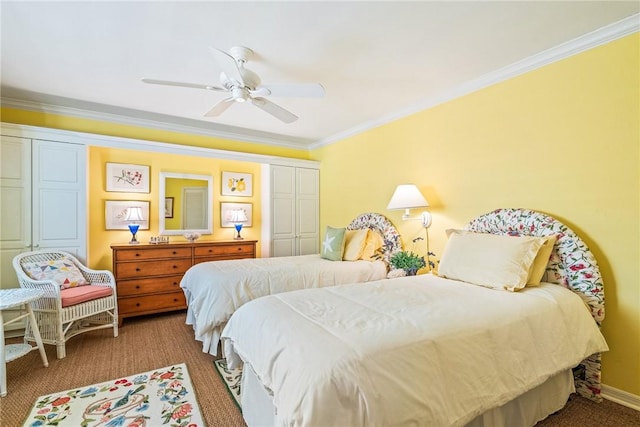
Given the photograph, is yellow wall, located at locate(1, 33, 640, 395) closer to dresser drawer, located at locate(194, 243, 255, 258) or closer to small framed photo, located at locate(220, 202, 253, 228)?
dresser drawer, located at locate(194, 243, 255, 258)

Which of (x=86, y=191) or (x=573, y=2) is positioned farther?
(x=86, y=191)

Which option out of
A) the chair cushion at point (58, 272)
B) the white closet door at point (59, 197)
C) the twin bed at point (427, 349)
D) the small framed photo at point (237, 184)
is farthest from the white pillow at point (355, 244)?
the white closet door at point (59, 197)

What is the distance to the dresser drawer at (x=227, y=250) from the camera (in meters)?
3.90

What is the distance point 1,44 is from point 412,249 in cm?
391

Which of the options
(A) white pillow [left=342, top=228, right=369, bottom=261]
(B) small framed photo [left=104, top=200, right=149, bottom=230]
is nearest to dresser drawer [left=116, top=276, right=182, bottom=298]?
(B) small framed photo [left=104, top=200, right=149, bottom=230]

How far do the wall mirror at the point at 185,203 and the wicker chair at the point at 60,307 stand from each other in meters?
1.03

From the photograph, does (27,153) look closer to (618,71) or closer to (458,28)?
(458,28)

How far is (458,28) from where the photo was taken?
200 cm

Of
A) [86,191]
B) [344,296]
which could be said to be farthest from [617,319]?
[86,191]

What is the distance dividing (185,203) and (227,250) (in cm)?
93

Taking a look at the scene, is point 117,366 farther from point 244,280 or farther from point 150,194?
point 150,194

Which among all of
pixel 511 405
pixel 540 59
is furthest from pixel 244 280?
pixel 540 59

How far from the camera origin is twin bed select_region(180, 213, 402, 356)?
2535 mm

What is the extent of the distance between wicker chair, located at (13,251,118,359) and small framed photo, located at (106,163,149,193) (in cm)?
100
